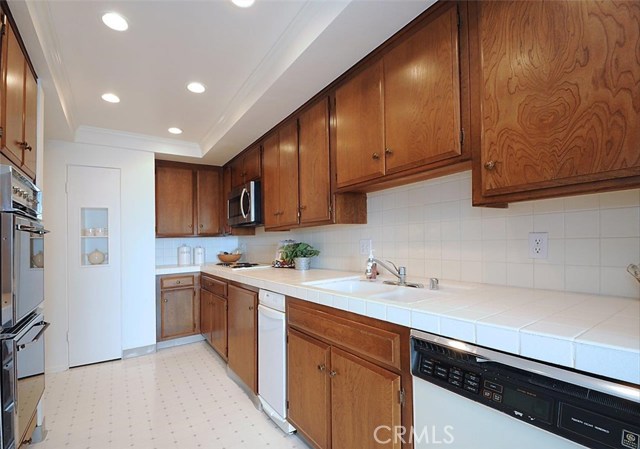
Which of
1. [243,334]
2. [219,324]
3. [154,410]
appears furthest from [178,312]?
[243,334]

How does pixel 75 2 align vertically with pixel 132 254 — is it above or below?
above

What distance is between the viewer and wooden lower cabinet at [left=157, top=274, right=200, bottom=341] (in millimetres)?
3572

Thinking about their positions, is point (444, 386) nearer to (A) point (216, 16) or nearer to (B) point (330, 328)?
(B) point (330, 328)

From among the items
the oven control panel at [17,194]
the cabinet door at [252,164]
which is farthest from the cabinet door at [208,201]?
the oven control panel at [17,194]

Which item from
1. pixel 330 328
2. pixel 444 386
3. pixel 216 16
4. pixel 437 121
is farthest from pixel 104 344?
pixel 437 121

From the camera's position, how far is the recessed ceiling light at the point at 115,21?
1.60 metres

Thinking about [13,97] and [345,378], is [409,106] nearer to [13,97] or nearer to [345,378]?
[345,378]

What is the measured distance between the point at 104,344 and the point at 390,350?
10.7 feet

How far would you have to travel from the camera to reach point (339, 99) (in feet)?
6.66

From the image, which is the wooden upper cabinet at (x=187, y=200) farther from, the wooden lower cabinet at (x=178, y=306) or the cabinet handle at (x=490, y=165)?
the cabinet handle at (x=490, y=165)

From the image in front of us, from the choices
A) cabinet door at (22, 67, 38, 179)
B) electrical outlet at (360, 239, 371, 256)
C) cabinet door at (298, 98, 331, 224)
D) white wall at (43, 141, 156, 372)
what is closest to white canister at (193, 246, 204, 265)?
white wall at (43, 141, 156, 372)

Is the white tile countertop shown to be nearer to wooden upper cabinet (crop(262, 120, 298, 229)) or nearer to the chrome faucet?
the chrome faucet

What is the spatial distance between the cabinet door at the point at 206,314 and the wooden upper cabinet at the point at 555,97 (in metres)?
2.92

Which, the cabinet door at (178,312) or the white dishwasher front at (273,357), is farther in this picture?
the cabinet door at (178,312)
